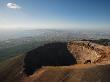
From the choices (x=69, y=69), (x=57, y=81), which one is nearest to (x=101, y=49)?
(x=69, y=69)

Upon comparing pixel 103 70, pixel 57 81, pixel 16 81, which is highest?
pixel 103 70

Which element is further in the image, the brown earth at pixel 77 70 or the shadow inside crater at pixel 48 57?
the shadow inside crater at pixel 48 57

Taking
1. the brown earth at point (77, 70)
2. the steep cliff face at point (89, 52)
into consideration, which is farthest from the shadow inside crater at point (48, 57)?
the steep cliff face at point (89, 52)

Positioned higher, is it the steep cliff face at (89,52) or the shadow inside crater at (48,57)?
the steep cliff face at (89,52)

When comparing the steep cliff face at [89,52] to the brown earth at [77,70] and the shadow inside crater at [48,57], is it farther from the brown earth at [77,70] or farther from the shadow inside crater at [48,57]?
the shadow inside crater at [48,57]

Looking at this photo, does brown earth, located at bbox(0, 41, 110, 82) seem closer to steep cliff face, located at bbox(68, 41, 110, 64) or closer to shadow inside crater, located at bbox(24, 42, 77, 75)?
steep cliff face, located at bbox(68, 41, 110, 64)

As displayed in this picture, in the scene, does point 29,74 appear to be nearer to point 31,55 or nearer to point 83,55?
point 31,55

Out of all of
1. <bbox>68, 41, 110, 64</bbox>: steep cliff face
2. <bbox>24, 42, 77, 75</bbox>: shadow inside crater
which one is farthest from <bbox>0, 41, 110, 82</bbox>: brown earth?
<bbox>24, 42, 77, 75</bbox>: shadow inside crater
